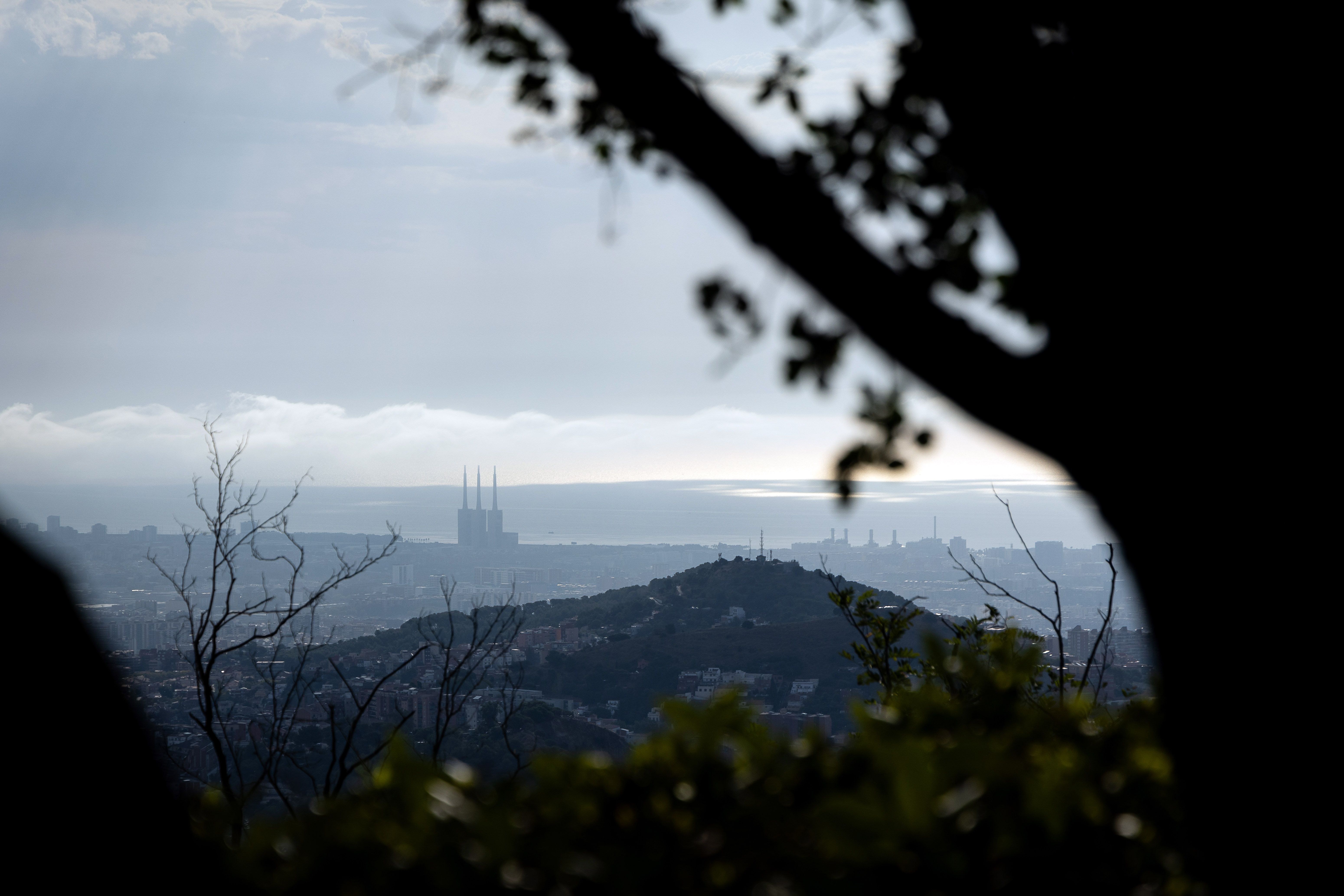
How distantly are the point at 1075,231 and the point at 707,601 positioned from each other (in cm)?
2634

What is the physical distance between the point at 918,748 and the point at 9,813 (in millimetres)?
1433

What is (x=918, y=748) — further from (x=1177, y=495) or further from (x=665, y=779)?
(x=1177, y=495)

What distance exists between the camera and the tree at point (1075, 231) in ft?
4.87

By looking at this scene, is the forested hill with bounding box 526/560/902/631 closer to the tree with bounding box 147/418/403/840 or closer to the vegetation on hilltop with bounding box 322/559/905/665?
the vegetation on hilltop with bounding box 322/559/905/665

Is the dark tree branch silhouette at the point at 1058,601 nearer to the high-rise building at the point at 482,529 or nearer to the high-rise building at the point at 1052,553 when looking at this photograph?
the high-rise building at the point at 1052,553

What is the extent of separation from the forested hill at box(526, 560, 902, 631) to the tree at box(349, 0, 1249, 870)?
22.0 meters

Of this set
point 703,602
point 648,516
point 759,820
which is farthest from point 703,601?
point 648,516

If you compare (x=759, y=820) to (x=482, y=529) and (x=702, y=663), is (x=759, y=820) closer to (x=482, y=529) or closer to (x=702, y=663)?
(x=702, y=663)

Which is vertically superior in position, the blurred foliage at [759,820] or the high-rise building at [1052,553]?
the blurred foliage at [759,820]

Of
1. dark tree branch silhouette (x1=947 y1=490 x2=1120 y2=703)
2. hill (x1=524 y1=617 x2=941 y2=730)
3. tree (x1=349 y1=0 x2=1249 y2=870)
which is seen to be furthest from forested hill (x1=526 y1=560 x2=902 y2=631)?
tree (x1=349 y1=0 x2=1249 y2=870)

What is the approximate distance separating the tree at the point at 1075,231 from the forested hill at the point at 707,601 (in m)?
22.0

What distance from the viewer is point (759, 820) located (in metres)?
1.48

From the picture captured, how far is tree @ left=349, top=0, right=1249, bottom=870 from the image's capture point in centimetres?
149

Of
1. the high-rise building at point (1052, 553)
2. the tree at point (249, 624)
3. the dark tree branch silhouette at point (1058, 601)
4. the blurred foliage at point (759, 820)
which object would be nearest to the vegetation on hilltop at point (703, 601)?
the high-rise building at point (1052, 553)
